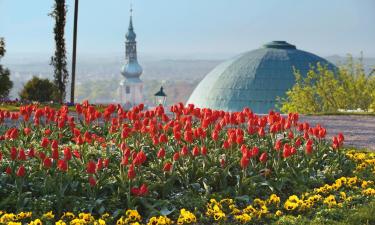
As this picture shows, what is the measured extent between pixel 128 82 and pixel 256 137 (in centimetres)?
14879

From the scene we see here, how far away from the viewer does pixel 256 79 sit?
80.8 m

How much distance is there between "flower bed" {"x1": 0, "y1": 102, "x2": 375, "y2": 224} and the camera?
9.80 m

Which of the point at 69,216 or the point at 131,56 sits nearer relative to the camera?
the point at 69,216

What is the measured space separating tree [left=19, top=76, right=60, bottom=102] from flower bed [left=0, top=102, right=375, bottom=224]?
20.2 m

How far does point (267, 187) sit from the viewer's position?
37.2 feet

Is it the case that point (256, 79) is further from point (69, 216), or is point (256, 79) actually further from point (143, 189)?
point (69, 216)

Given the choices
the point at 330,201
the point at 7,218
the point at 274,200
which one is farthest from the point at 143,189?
the point at 330,201

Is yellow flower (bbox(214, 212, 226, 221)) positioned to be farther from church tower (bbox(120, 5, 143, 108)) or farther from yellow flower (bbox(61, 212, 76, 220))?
church tower (bbox(120, 5, 143, 108))

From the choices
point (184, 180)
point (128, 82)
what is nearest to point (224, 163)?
point (184, 180)

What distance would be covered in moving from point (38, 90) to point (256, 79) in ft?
164

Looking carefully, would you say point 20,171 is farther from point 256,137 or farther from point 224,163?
point 256,137

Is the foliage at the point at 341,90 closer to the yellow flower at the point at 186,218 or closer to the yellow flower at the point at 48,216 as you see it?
the yellow flower at the point at 186,218

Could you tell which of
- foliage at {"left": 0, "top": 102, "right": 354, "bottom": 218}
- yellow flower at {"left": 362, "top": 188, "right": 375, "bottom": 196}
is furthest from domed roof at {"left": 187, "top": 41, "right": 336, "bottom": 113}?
yellow flower at {"left": 362, "top": 188, "right": 375, "bottom": 196}

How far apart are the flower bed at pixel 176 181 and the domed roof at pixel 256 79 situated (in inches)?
2620
